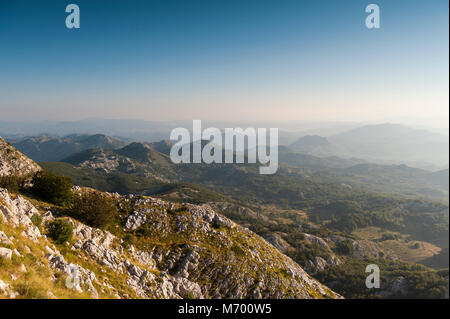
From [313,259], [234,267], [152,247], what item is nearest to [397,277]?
[313,259]

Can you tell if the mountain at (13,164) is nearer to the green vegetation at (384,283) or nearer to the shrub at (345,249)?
the green vegetation at (384,283)

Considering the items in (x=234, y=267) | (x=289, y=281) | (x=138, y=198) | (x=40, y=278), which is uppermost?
(x=40, y=278)

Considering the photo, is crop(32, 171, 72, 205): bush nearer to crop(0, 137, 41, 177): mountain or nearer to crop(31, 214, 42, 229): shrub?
crop(0, 137, 41, 177): mountain

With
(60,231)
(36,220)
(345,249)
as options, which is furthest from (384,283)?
(36,220)

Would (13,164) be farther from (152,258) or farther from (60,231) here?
(152,258)

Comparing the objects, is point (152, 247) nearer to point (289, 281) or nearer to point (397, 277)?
point (289, 281)

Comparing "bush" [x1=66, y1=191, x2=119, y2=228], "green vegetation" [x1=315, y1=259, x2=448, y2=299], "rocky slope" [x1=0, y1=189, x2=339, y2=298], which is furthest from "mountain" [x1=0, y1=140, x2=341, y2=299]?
"green vegetation" [x1=315, y1=259, x2=448, y2=299]
